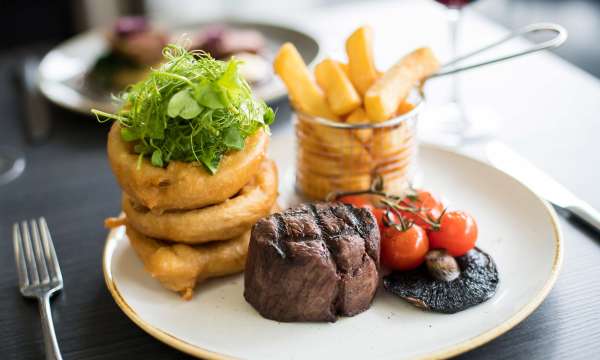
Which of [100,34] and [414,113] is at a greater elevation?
[414,113]

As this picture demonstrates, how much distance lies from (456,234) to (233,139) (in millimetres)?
699

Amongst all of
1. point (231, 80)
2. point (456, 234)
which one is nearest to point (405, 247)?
point (456, 234)

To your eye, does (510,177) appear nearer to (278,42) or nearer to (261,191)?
(261,191)

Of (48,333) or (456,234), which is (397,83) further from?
(48,333)

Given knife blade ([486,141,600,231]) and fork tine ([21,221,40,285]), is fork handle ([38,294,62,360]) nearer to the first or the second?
fork tine ([21,221,40,285])

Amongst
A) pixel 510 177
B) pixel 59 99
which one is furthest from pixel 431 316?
pixel 59 99

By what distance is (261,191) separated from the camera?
2043 millimetres

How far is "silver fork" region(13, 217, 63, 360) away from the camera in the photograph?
192 cm

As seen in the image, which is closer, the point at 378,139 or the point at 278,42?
the point at 378,139

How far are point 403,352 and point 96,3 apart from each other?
5.35 m

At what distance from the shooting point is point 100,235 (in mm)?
2420

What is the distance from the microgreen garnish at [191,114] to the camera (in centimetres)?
188

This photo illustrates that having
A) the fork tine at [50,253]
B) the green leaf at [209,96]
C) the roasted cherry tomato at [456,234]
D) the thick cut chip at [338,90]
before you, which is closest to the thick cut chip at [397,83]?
the thick cut chip at [338,90]

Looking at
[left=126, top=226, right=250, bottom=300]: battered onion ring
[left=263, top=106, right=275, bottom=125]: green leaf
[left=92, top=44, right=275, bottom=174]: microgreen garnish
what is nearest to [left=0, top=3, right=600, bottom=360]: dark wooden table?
[left=126, top=226, right=250, bottom=300]: battered onion ring
